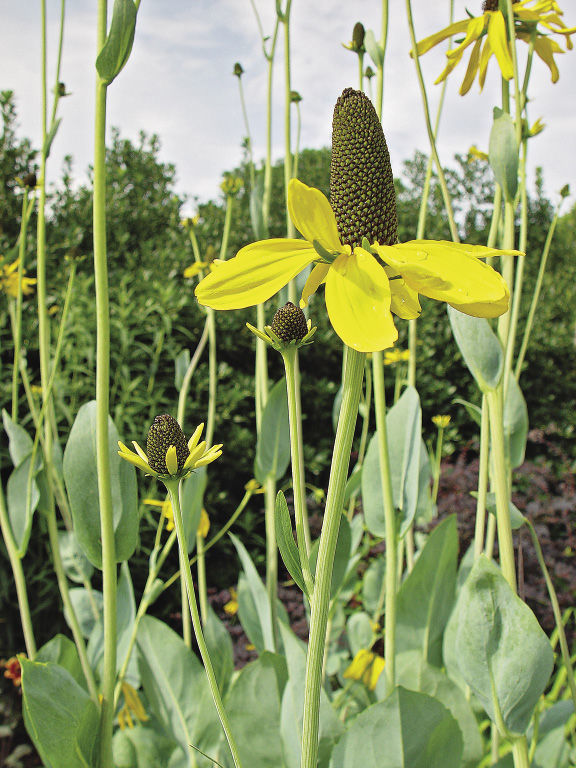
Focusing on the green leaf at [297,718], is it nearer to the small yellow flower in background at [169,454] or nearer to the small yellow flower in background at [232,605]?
the small yellow flower in background at [169,454]

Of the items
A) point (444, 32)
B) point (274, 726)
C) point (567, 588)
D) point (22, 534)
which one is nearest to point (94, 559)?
point (22, 534)

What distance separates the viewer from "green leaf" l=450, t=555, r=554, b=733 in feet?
1.89

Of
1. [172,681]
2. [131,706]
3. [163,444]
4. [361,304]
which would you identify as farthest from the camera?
[131,706]

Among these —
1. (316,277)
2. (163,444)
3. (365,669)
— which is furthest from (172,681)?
(316,277)

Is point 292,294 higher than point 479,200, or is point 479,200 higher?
point 479,200

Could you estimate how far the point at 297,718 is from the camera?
0.68m

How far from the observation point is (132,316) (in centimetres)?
204

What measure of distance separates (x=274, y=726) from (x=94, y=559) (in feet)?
1.16

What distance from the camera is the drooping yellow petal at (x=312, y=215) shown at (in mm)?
313

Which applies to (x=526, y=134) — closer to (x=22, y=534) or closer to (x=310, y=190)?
(x=310, y=190)

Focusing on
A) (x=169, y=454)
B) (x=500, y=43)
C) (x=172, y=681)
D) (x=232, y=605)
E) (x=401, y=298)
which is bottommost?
(x=232, y=605)

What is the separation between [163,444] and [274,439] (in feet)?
1.83

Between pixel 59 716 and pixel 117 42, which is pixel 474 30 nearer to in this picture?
pixel 117 42

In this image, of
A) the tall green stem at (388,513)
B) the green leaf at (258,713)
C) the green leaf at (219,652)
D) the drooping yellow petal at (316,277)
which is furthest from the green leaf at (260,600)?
the drooping yellow petal at (316,277)
